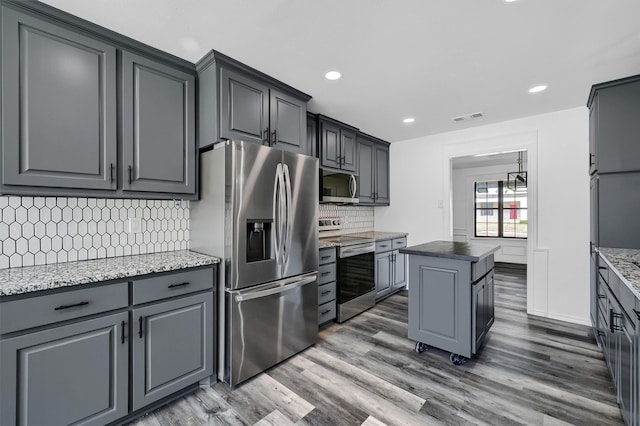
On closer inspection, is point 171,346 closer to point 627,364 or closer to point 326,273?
point 326,273

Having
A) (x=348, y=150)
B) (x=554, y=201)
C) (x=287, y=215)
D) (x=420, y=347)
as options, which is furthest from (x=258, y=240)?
(x=554, y=201)

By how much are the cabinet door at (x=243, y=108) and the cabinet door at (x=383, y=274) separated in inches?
92.3

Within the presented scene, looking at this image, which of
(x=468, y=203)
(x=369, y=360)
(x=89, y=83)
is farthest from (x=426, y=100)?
(x=468, y=203)

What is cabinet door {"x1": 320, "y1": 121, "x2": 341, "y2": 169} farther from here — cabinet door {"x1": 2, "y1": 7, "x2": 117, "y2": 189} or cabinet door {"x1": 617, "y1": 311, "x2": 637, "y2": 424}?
cabinet door {"x1": 617, "y1": 311, "x2": 637, "y2": 424}

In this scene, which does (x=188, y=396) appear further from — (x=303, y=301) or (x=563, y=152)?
(x=563, y=152)

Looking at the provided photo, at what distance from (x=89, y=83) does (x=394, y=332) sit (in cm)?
336

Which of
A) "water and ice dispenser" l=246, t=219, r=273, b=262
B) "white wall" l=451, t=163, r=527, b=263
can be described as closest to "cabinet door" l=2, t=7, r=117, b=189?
"water and ice dispenser" l=246, t=219, r=273, b=262

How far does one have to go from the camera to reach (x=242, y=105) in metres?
2.35

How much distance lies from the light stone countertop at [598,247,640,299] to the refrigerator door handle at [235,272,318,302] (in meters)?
2.06

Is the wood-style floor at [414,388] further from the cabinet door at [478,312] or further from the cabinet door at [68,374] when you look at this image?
the cabinet door at [68,374]

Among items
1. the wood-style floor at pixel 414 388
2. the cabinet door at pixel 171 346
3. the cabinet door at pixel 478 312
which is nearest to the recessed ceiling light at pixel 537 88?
the cabinet door at pixel 478 312

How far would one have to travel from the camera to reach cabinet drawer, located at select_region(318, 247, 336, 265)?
10.1 feet

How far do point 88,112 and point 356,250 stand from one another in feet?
9.08

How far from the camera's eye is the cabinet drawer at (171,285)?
5.83 feet
